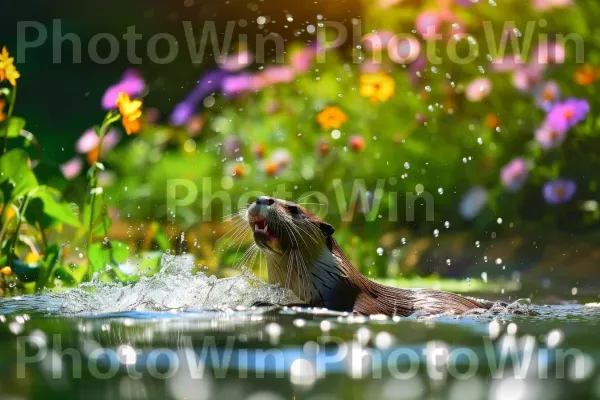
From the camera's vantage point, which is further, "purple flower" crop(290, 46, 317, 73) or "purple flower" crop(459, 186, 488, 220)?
"purple flower" crop(290, 46, 317, 73)

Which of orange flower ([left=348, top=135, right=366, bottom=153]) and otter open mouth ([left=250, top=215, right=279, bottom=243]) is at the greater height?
orange flower ([left=348, top=135, right=366, bottom=153])

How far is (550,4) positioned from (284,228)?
4.30m

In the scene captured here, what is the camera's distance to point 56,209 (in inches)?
217

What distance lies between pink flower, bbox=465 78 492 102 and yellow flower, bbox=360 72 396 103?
898 mm

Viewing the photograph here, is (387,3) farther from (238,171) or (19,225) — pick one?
(19,225)

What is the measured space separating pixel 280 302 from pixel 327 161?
3.03 m

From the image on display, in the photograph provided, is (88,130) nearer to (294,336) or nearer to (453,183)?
(453,183)

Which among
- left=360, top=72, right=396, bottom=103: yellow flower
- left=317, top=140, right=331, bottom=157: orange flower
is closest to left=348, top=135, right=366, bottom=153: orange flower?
left=317, top=140, right=331, bottom=157: orange flower

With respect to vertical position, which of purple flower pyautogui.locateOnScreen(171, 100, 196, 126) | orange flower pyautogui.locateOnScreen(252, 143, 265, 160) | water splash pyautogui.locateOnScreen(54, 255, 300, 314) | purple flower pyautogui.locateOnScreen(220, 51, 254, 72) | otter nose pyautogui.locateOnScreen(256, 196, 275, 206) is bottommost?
water splash pyautogui.locateOnScreen(54, 255, 300, 314)

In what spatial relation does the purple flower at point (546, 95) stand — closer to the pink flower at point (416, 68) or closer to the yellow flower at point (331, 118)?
the pink flower at point (416, 68)

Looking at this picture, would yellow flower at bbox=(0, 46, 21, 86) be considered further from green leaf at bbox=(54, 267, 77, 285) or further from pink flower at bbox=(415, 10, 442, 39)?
pink flower at bbox=(415, 10, 442, 39)

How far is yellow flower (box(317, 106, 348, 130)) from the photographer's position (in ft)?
24.8

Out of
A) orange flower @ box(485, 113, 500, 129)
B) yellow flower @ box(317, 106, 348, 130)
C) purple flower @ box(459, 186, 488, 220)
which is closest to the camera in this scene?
yellow flower @ box(317, 106, 348, 130)

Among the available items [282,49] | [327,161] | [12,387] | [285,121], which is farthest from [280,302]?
[282,49]
